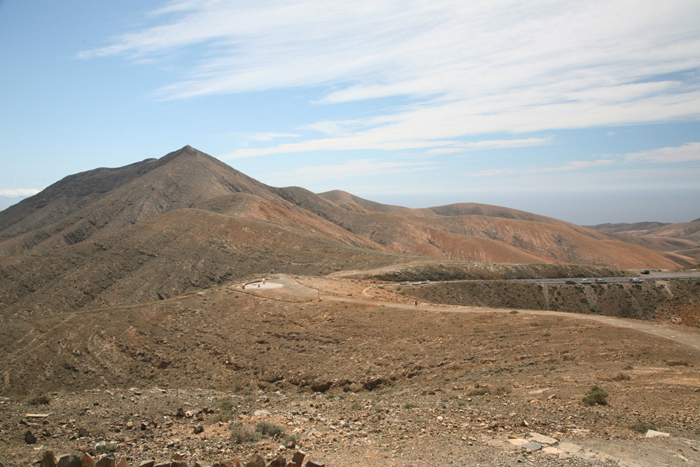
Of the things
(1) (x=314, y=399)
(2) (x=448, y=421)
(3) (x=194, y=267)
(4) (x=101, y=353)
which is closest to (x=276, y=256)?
(3) (x=194, y=267)

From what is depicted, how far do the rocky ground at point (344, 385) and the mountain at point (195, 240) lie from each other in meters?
24.2

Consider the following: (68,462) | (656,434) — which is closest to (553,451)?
(656,434)

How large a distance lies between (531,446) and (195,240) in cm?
6303

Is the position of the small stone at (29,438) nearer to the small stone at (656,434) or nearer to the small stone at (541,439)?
the small stone at (541,439)

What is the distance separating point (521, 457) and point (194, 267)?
55639 mm

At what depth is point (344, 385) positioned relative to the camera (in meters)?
19.8

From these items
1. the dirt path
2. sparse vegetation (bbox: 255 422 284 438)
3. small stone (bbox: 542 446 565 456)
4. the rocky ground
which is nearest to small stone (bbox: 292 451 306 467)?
the rocky ground

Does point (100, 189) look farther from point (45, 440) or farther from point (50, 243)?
point (45, 440)

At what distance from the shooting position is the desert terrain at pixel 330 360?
10.4 metres

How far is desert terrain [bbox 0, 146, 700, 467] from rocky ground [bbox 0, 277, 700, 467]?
0.09 metres

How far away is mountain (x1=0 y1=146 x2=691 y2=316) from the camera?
55.3m

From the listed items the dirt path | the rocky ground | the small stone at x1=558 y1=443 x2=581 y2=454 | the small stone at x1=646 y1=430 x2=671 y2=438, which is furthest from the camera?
the dirt path

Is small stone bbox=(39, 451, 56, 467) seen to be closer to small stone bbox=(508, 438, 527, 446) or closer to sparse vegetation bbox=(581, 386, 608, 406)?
small stone bbox=(508, 438, 527, 446)

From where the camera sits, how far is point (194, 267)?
58.3 meters
